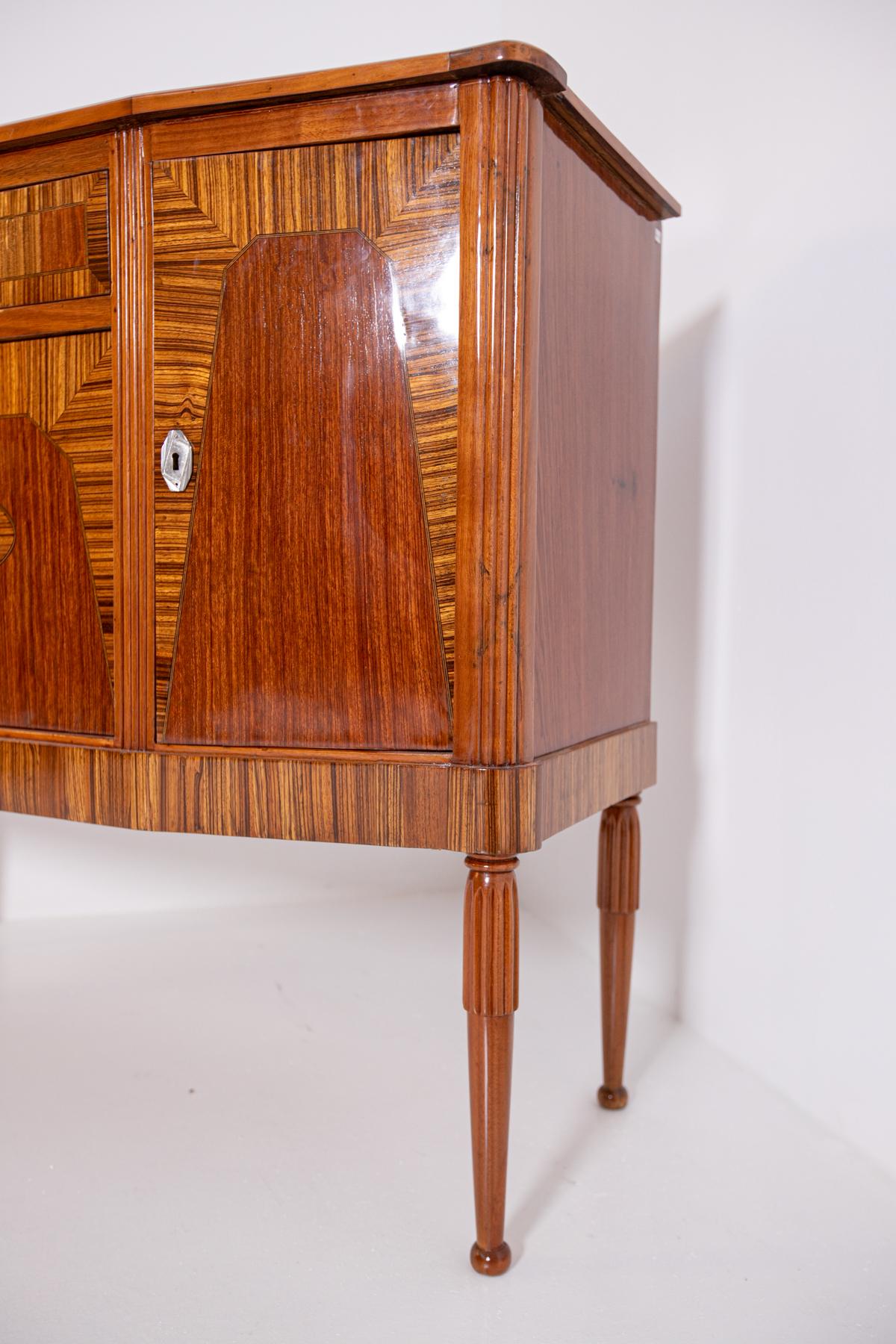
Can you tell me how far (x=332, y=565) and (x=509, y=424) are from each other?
0.20 metres

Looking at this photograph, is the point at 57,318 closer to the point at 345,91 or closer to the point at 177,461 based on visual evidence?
the point at 177,461

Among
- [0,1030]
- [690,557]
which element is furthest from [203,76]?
[0,1030]

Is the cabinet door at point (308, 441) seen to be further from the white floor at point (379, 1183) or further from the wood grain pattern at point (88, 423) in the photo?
the white floor at point (379, 1183)

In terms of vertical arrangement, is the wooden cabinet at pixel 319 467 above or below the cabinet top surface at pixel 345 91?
below

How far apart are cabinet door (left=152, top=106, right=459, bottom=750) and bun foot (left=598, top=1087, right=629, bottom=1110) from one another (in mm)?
657

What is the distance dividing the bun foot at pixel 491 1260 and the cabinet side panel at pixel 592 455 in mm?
472

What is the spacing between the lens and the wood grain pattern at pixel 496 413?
1.00 m

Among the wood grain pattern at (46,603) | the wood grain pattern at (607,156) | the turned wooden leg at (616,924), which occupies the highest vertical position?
the wood grain pattern at (607,156)

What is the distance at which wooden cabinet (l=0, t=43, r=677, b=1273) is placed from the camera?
102cm

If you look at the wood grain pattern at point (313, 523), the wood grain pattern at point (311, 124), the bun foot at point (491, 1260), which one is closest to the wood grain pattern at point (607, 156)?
the wood grain pattern at point (311, 124)

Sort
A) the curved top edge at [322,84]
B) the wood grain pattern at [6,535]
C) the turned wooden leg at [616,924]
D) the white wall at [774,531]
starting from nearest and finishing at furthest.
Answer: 1. the curved top edge at [322,84]
2. the wood grain pattern at [6,535]
3. the white wall at [774,531]
4. the turned wooden leg at [616,924]

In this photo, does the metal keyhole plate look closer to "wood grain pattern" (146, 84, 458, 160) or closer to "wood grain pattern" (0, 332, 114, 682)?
"wood grain pattern" (0, 332, 114, 682)

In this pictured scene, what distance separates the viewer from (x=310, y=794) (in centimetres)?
108

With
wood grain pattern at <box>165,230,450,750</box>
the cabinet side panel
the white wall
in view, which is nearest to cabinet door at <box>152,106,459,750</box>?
wood grain pattern at <box>165,230,450,750</box>
